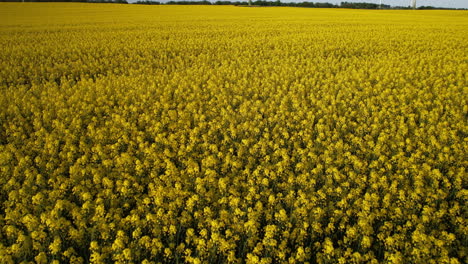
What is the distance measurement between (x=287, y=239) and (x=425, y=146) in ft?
14.1

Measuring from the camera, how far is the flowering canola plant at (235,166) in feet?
14.0

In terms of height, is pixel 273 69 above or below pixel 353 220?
above

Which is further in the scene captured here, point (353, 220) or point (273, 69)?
point (273, 69)

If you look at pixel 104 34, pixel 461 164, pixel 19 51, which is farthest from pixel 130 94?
pixel 104 34

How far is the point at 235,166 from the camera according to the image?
598 centimetres

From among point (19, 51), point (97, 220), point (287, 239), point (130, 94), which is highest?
point (19, 51)

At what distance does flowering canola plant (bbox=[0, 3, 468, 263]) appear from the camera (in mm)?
4281

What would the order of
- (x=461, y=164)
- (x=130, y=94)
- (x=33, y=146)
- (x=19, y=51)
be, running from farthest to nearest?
(x=19, y=51)
(x=130, y=94)
(x=33, y=146)
(x=461, y=164)

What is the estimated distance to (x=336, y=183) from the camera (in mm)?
5809

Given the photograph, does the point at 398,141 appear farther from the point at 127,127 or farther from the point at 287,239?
the point at 127,127

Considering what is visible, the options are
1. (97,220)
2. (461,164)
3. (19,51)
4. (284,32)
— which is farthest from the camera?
(284,32)

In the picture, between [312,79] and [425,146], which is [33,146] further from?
[312,79]

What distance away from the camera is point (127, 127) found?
763 centimetres

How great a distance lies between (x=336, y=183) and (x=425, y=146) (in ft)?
8.56
